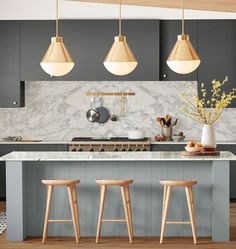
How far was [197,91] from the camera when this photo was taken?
30.0ft

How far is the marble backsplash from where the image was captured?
9.38 meters

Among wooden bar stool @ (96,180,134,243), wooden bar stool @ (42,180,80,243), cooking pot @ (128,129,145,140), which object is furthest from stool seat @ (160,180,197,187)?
cooking pot @ (128,129,145,140)

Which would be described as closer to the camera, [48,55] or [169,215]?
[48,55]

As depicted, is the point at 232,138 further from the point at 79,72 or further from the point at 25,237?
the point at 25,237

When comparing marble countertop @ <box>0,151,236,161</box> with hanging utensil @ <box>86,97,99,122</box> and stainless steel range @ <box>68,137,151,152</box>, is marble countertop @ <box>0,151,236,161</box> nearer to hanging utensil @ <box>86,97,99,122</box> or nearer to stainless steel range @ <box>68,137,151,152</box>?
stainless steel range @ <box>68,137,151,152</box>

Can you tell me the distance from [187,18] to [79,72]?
5.15ft

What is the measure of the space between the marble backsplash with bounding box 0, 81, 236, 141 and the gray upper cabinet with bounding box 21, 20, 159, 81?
1.52 ft

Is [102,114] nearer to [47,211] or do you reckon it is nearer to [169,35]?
[169,35]

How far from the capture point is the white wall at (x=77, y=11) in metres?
8.95

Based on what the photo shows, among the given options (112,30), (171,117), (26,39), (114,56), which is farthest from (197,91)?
(114,56)

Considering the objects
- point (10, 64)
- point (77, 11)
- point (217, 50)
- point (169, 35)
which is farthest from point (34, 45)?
point (217, 50)

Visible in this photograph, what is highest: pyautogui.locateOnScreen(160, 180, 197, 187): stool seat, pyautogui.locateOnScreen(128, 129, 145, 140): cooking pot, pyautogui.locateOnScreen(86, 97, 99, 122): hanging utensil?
pyautogui.locateOnScreen(86, 97, 99, 122): hanging utensil

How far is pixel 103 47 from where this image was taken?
8.92 meters

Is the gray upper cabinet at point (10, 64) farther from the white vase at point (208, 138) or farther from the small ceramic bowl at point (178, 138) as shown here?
the white vase at point (208, 138)
